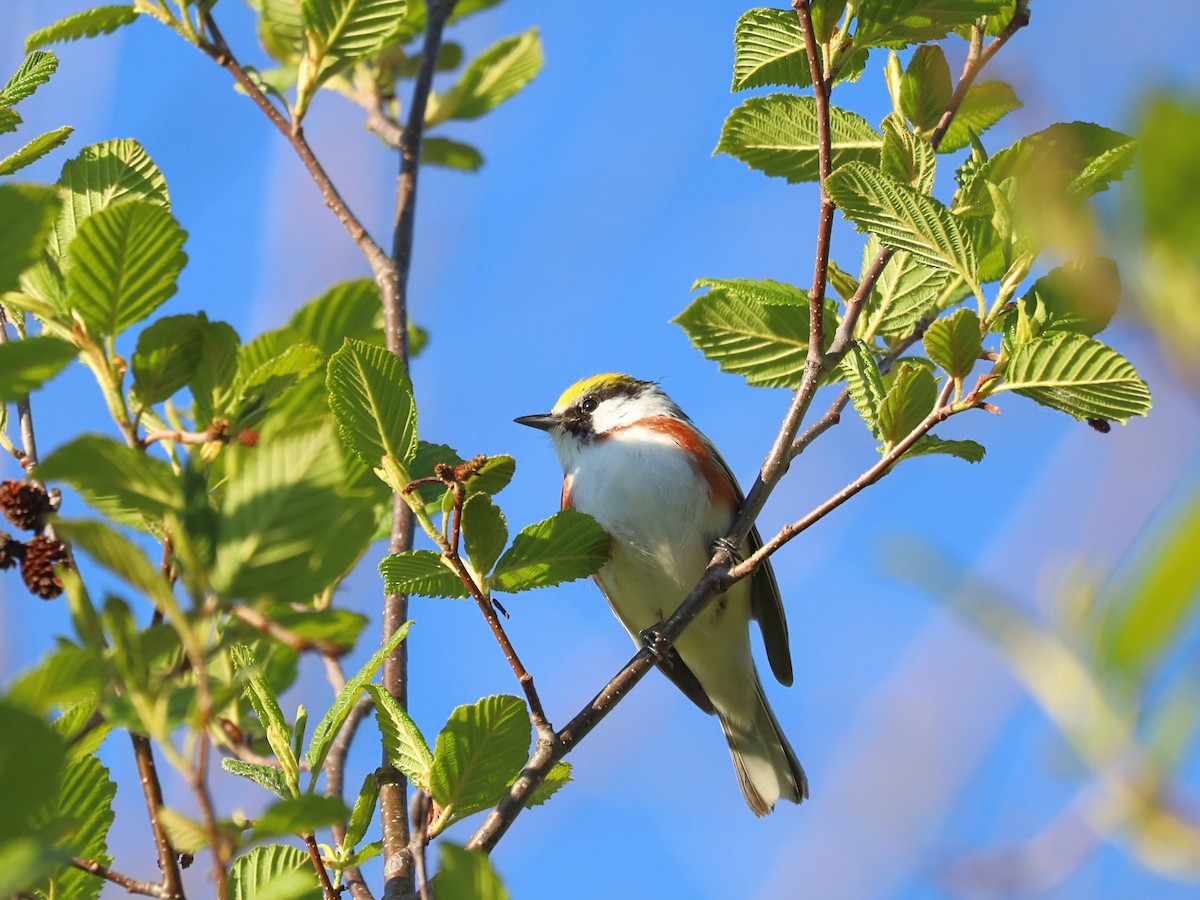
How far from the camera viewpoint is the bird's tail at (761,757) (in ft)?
15.9

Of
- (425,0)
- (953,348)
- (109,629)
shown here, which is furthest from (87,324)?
(425,0)

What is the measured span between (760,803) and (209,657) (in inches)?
155

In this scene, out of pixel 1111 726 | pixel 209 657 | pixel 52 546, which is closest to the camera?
pixel 1111 726

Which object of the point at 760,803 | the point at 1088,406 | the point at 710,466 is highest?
the point at 1088,406

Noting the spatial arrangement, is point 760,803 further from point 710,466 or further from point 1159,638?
point 1159,638

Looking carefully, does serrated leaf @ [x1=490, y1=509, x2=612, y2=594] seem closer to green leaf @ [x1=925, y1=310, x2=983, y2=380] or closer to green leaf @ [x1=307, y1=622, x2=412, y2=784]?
green leaf @ [x1=307, y1=622, x2=412, y2=784]

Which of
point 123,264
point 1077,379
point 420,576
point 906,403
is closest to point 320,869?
point 420,576

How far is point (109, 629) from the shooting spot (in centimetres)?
118

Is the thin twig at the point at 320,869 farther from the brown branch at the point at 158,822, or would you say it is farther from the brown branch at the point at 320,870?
the brown branch at the point at 158,822

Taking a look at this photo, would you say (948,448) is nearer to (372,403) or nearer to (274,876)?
(372,403)

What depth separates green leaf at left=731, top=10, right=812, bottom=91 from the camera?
93.6 inches

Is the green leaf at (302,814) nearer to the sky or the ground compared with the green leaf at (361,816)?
nearer to the sky

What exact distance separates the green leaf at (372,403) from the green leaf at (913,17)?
1.03m

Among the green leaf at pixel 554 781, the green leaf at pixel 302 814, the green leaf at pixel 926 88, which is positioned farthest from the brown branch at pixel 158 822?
the green leaf at pixel 926 88
